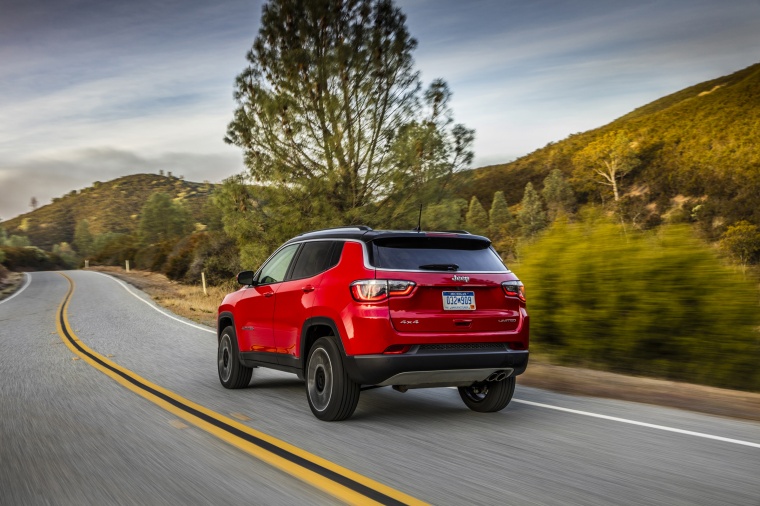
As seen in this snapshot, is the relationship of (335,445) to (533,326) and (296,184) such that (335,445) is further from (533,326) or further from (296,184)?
(296,184)

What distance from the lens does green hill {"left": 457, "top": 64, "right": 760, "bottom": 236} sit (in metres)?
55.6

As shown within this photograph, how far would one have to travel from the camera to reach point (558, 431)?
5.80 metres

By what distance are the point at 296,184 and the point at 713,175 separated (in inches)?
2137

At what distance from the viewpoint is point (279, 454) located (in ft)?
17.0

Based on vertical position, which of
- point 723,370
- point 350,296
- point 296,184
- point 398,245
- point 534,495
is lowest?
point 723,370

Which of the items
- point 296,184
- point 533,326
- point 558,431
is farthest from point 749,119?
point 558,431

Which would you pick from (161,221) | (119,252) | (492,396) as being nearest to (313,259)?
(492,396)

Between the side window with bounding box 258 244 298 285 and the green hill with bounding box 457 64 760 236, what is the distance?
4207 cm

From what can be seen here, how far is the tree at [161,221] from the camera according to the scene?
308ft

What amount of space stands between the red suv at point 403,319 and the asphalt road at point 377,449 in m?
0.43

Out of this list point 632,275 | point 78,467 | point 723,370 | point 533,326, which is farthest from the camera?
point 533,326

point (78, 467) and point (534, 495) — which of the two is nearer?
point (534, 495)

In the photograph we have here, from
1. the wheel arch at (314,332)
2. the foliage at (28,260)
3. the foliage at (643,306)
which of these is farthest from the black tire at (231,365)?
the foliage at (28,260)

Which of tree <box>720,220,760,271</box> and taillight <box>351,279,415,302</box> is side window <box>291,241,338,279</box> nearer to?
taillight <box>351,279,415,302</box>
